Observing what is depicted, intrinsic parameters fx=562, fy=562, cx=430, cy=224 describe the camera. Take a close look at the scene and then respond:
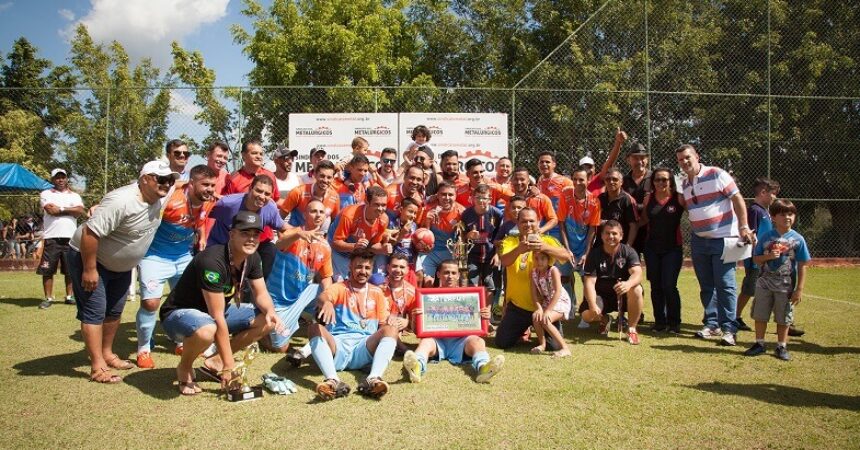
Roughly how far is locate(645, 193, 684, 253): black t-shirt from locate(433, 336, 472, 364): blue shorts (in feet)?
10.1

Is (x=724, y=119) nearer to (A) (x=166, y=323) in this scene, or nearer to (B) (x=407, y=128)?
(B) (x=407, y=128)

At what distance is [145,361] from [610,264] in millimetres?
4914

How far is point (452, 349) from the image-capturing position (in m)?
5.29

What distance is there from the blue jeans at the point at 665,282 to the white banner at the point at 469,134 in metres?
5.84

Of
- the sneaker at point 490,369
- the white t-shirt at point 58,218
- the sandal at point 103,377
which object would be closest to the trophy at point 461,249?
the sneaker at point 490,369

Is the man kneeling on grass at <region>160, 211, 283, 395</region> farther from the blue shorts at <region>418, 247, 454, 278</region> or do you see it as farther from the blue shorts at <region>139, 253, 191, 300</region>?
the blue shorts at <region>418, 247, 454, 278</region>

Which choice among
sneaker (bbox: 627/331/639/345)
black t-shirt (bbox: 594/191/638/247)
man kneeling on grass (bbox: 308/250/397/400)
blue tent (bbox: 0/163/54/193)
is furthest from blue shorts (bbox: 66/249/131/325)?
blue tent (bbox: 0/163/54/193)

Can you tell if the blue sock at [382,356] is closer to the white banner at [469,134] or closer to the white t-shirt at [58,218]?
the white t-shirt at [58,218]

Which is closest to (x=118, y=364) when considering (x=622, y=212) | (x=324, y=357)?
(x=324, y=357)

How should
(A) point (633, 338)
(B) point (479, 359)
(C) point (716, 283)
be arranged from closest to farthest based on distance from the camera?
(B) point (479, 359)
(A) point (633, 338)
(C) point (716, 283)

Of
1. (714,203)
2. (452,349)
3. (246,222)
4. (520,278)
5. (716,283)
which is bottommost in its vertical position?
(452,349)

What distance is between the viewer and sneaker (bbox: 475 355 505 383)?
14.7ft

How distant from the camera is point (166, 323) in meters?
4.23

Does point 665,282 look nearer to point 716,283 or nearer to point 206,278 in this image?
point 716,283
